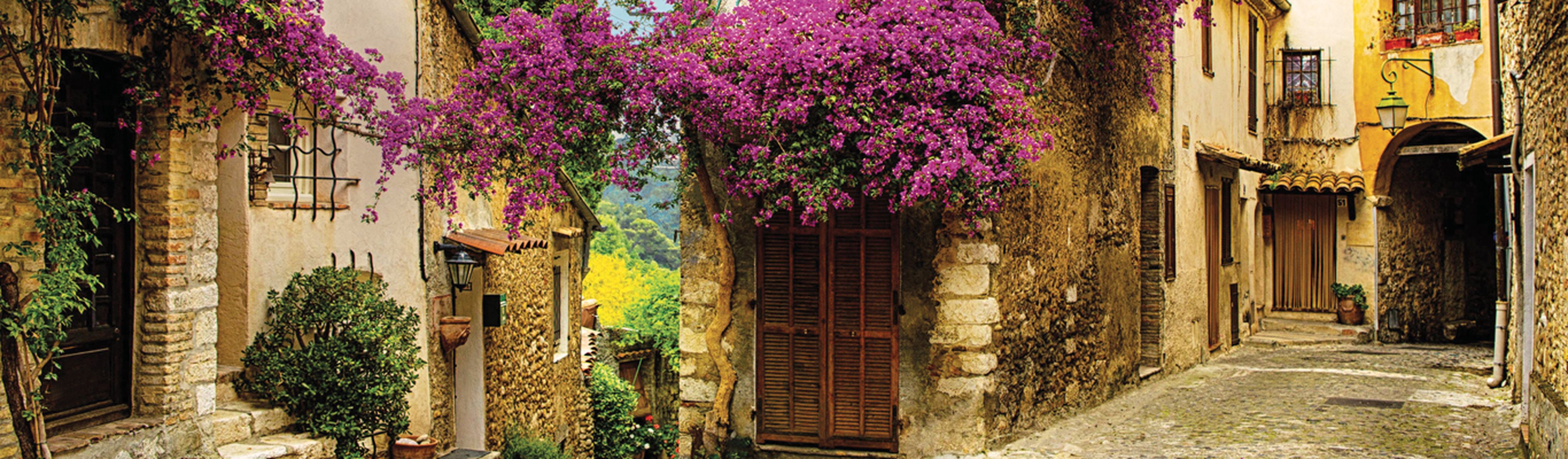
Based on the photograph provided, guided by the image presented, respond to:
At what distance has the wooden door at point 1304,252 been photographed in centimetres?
1873

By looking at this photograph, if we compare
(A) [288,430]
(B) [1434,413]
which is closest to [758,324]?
(A) [288,430]

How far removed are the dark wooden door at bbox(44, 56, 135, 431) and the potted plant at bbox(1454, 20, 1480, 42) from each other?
16.6 m

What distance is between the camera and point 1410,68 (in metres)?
17.0

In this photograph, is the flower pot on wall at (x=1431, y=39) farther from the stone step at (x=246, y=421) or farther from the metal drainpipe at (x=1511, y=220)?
the stone step at (x=246, y=421)

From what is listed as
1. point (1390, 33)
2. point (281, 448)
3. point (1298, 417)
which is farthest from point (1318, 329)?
point (281, 448)

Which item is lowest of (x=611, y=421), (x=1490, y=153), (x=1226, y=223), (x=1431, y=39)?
(x=611, y=421)

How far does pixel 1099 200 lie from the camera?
10.6m

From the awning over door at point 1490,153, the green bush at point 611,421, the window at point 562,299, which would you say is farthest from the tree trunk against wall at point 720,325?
the green bush at point 611,421

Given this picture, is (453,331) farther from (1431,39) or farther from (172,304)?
(1431,39)

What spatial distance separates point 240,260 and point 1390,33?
16085 mm

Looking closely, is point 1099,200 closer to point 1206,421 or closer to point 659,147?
point 1206,421

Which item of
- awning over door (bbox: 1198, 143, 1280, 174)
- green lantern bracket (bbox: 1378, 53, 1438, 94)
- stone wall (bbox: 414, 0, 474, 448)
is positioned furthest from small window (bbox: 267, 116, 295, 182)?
green lantern bracket (bbox: 1378, 53, 1438, 94)

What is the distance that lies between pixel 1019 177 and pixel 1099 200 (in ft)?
9.73

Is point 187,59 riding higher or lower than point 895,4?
lower
